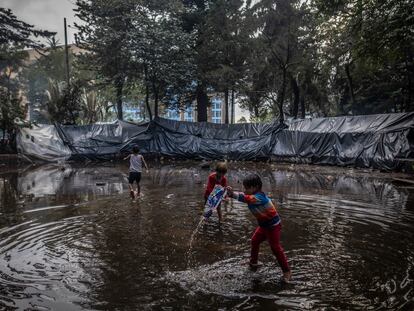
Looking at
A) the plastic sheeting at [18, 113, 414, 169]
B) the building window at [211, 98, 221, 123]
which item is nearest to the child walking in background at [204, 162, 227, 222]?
the plastic sheeting at [18, 113, 414, 169]

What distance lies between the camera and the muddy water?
A: 460 cm

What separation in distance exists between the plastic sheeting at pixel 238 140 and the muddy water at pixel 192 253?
7946mm

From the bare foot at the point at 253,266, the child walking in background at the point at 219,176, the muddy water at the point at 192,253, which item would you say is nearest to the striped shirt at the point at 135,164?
the muddy water at the point at 192,253

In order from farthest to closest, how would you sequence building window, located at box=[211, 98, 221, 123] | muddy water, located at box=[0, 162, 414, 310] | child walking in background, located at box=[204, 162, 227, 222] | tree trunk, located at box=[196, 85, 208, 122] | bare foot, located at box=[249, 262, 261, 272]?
building window, located at box=[211, 98, 221, 123] → tree trunk, located at box=[196, 85, 208, 122] → child walking in background, located at box=[204, 162, 227, 222] → bare foot, located at box=[249, 262, 261, 272] → muddy water, located at box=[0, 162, 414, 310]

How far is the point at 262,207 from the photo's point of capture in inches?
203

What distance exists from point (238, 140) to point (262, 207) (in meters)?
21.0

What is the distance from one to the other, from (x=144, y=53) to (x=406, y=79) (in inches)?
704

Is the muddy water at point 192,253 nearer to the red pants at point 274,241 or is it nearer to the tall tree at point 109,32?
the red pants at point 274,241

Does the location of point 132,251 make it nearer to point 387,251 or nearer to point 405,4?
point 387,251

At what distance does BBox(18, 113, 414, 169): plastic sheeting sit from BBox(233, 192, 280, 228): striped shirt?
15.5 meters

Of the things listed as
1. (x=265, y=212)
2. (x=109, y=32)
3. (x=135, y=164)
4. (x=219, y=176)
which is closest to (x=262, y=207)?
(x=265, y=212)

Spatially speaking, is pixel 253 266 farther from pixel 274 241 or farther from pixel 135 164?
pixel 135 164

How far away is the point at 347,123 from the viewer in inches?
854

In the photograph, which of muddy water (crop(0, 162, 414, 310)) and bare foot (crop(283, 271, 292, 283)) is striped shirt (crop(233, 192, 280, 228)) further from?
muddy water (crop(0, 162, 414, 310))
